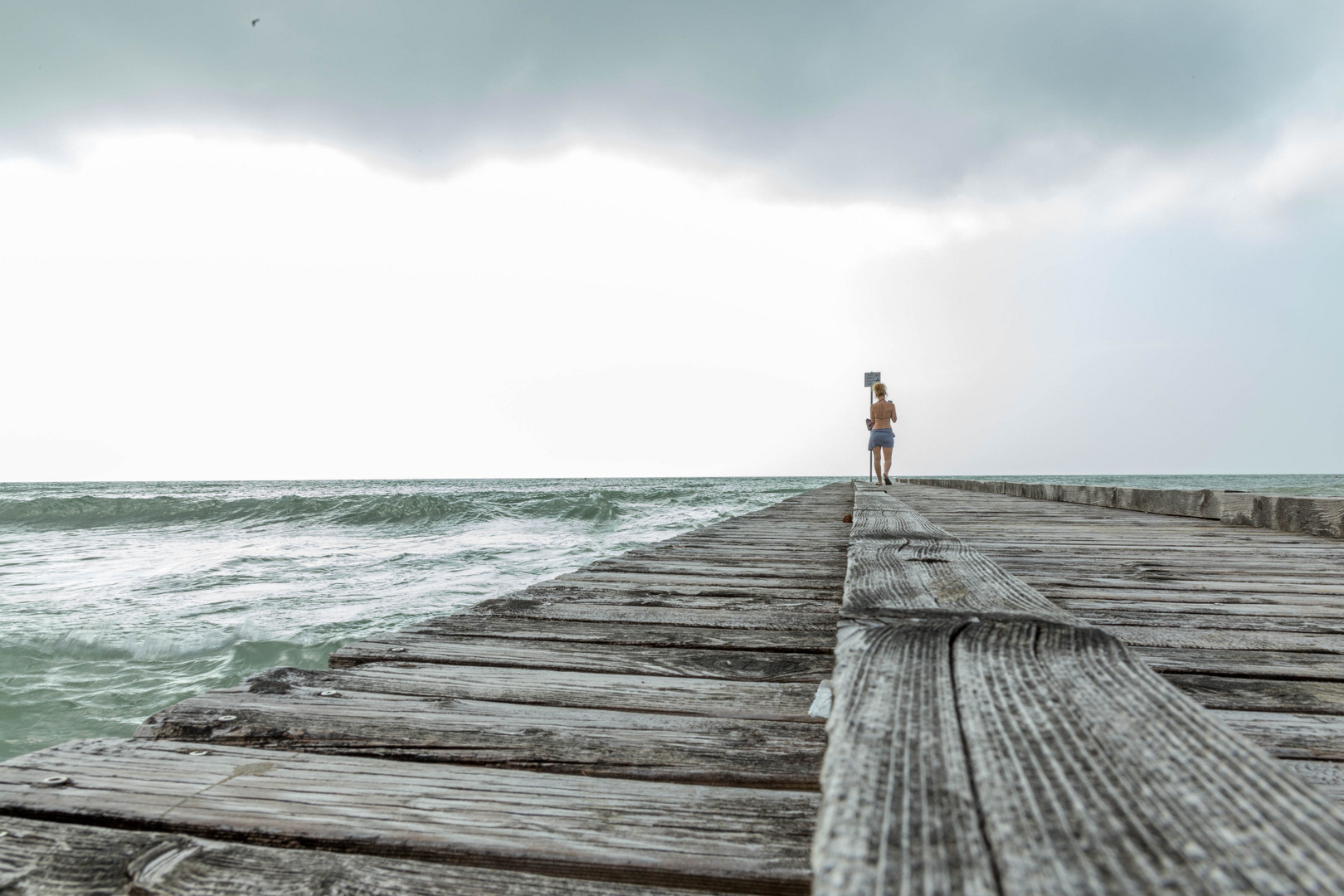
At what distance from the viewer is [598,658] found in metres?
1.44

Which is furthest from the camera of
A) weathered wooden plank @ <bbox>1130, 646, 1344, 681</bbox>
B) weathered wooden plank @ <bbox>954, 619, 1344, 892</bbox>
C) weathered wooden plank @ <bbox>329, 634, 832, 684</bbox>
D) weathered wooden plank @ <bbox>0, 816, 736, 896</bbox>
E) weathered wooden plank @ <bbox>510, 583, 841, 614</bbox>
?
weathered wooden plank @ <bbox>510, 583, 841, 614</bbox>

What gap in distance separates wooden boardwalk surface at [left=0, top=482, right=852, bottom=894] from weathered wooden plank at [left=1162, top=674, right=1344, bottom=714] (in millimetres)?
621

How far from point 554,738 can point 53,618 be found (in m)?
5.77

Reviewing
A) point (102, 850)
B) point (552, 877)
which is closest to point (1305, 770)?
point (552, 877)

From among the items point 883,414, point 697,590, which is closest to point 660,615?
point 697,590

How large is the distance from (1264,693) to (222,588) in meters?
6.91

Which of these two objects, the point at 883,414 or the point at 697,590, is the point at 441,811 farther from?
the point at 883,414

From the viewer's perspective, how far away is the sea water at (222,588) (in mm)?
3365

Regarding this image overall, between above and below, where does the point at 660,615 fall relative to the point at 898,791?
below

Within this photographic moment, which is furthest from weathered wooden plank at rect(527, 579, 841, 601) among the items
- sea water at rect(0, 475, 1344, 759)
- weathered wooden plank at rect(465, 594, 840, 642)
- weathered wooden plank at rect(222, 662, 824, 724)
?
sea water at rect(0, 475, 1344, 759)

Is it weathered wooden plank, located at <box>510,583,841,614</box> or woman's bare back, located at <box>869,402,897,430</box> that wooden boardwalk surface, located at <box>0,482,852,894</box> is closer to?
weathered wooden plank, located at <box>510,583,841,614</box>

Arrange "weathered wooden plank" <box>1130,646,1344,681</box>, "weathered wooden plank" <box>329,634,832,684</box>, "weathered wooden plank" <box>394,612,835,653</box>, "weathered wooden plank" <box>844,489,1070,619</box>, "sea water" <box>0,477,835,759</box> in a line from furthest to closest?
"sea water" <box>0,477,835,759</box> < "weathered wooden plank" <box>394,612,835,653</box> < "weathered wooden plank" <box>329,634,832,684</box> < "weathered wooden plank" <box>1130,646,1344,681</box> < "weathered wooden plank" <box>844,489,1070,619</box>

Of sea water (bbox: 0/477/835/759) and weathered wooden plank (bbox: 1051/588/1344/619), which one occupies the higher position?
weathered wooden plank (bbox: 1051/588/1344/619)

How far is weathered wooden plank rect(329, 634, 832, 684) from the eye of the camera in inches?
52.5
